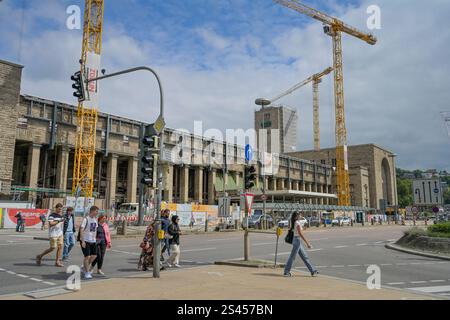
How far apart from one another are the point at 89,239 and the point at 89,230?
8.9 inches

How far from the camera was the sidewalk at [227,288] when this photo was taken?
746 centimetres

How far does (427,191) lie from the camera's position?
19.1 meters

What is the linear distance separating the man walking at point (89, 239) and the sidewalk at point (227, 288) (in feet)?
3.25

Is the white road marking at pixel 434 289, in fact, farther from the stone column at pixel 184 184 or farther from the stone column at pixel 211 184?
the stone column at pixel 211 184

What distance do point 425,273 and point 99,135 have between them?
164 ft

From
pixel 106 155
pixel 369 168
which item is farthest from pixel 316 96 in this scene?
pixel 106 155

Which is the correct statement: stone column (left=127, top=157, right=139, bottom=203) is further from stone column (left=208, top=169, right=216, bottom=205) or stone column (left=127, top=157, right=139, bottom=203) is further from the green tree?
the green tree

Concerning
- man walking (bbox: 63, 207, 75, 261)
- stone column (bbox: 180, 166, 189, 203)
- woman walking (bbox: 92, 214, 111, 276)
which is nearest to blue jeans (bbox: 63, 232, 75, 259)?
man walking (bbox: 63, 207, 75, 261)

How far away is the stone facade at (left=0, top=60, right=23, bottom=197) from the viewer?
44531 mm

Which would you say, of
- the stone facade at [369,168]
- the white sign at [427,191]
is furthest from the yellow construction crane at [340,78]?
the white sign at [427,191]

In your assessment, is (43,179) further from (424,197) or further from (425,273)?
(425,273)

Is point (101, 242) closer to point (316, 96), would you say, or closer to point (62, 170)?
point (62, 170)
